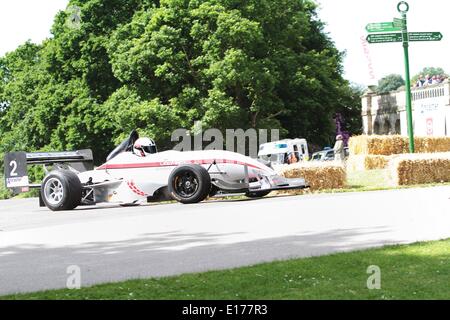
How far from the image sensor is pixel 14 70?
56.6 m

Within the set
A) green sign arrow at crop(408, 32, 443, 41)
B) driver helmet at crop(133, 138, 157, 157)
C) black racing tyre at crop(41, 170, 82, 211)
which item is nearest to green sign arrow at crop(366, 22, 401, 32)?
green sign arrow at crop(408, 32, 443, 41)

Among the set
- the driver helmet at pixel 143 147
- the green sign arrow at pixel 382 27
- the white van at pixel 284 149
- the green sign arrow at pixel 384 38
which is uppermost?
the green sign arrow at pixel 382 27

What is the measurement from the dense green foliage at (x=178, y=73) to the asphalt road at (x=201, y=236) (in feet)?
74.7

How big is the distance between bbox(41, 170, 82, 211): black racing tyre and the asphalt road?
75.4 inches

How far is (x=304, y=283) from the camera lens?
245 inches

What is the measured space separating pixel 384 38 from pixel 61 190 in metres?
11.0

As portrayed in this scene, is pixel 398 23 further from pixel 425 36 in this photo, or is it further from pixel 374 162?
pixel 374 162

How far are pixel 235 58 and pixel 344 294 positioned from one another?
31179 millimetres

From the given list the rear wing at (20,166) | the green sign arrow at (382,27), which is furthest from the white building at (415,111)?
the rear wing at (20,166)

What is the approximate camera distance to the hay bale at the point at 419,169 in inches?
771

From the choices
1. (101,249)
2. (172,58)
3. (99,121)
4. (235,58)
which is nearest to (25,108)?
(99,121)

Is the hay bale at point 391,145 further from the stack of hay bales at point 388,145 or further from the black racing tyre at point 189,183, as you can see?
the black racing tyre at point 189,183

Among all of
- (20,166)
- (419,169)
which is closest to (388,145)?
(419,169)
